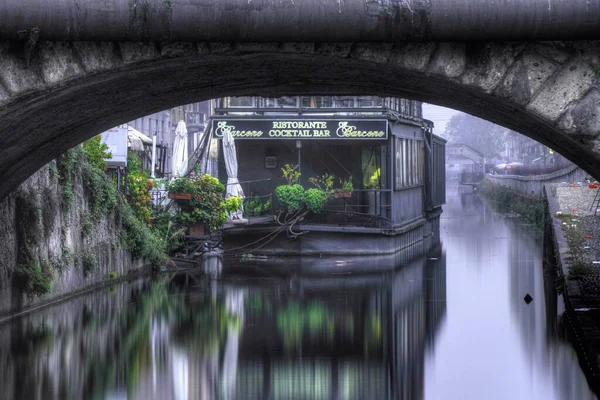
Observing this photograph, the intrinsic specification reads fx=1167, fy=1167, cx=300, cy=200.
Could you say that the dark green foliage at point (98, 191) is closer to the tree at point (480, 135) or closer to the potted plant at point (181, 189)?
the potted plant at point (181, 189)

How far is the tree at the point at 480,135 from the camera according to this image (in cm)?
16065

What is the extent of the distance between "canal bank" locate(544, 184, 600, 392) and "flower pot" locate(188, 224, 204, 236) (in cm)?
731

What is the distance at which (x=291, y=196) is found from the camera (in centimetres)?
2762

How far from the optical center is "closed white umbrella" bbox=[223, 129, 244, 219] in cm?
2783

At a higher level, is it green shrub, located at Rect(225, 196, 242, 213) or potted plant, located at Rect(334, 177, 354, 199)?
potted plant, located at Rect(334, 177, 354, 199)

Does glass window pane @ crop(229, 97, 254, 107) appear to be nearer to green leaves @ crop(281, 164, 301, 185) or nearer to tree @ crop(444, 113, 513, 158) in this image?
green leaves @ crop(281, 164, 301, 185)

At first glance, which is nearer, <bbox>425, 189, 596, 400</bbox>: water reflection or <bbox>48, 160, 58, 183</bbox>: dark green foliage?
<bbox>425, 189, 596, 400</bbox>: water reflection

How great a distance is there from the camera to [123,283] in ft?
70.7

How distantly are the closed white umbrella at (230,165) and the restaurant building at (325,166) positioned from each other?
12.0 inches

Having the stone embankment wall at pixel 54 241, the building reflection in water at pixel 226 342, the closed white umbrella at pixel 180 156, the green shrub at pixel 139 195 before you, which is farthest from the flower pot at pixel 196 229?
the building reflection in water at pixel 226 342

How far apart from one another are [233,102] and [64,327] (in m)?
13.7

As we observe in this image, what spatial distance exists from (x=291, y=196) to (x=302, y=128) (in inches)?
68.5

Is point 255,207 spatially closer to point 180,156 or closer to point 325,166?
point 325,166

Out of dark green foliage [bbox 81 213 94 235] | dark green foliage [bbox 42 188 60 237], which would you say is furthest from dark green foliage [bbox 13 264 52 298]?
dark green foliage [bbox 81 213 94 235]
